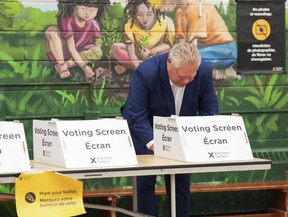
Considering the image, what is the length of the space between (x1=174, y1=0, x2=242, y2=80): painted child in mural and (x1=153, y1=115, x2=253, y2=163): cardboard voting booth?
101 inches

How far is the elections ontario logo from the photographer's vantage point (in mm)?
4750

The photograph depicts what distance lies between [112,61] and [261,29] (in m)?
1.58

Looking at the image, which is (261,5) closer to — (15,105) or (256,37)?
(256,37)

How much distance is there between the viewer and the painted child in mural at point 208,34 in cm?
783

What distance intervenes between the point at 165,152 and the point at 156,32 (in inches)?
100

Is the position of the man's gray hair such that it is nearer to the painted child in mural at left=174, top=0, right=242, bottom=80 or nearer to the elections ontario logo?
the elections ontario logo

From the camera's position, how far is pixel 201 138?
5227mm

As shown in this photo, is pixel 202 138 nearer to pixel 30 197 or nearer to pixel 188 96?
pixel 188 96

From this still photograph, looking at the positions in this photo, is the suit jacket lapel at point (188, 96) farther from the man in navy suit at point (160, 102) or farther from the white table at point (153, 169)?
the white table at point (153, 169)

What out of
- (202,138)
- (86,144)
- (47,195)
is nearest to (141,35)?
(202,138)

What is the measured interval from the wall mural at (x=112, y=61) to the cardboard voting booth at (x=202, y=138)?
7.25ft

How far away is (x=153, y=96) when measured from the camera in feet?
19.0

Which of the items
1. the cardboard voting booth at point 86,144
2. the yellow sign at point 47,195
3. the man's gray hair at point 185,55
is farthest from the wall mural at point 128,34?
the yellow sign at point 47,195

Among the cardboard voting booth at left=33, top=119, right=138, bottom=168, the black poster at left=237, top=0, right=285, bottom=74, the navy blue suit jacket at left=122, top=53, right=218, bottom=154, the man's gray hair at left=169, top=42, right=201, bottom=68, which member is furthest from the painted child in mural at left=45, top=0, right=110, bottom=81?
the cardboard voting booth at left=33, top=119, right=138, bottom=168
